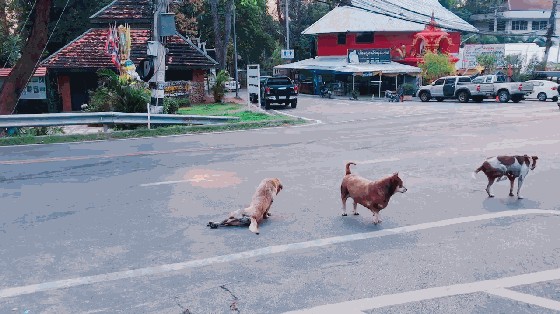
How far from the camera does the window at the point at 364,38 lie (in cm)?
4903

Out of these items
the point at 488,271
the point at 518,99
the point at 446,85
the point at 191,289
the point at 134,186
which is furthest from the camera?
the point at 446,85

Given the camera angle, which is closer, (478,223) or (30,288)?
(30,288)

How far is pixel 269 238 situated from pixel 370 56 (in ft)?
133

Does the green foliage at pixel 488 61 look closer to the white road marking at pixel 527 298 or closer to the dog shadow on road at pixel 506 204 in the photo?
the dog shadow on road at pixel 506 204

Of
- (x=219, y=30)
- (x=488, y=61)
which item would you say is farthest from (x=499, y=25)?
(x=219, y=30)

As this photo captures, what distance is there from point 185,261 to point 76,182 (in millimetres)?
5303

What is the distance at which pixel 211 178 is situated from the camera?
1130 centimetres

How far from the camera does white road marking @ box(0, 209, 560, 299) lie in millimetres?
5969

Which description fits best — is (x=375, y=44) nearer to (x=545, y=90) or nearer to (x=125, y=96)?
(x=545, y=90)

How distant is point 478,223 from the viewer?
26.9 ft

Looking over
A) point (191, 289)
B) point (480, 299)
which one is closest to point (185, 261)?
point (191, 289)

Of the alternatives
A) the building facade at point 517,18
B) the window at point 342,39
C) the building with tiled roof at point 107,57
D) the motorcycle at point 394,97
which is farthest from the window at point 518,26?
the building with tiled roof at point 107,57

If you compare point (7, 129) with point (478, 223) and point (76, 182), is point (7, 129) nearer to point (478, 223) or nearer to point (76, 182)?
point (76, 182)

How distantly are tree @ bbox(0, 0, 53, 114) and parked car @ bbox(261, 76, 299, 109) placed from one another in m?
14.2
